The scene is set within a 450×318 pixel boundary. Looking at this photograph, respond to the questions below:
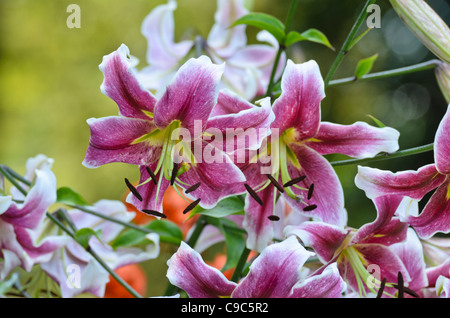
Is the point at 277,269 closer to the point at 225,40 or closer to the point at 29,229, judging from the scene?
the point at 29,229

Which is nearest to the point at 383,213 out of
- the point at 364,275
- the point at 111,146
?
the point at 364,275

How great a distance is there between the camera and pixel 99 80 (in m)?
1.62

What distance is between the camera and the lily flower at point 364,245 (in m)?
0.31

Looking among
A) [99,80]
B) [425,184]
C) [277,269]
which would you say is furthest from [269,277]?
[99,80]

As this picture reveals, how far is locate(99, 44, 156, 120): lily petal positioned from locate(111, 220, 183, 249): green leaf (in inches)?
6.5

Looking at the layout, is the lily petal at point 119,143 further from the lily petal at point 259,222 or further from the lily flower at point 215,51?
the lily flower at point 215,51

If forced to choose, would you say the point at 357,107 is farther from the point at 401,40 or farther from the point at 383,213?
the point at 383,213

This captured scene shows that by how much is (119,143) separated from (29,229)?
127 mm

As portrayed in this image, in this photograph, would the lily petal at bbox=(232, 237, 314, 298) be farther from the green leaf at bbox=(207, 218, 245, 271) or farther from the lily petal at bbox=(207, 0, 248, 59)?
the lily petal at bbox=(207, 0, 248, 59)

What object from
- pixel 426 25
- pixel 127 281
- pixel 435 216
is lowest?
pixel 127 281

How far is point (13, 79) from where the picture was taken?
8.08ft

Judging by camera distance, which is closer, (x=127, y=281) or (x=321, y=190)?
(x=321, y=190)

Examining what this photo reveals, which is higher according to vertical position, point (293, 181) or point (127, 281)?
point (293, 181)
